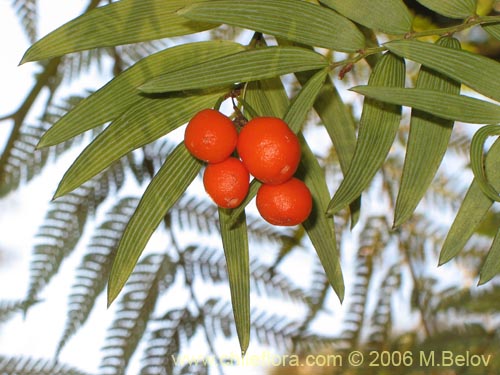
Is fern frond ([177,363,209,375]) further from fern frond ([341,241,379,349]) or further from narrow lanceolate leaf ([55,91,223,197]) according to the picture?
narrow lanceolate leaf ([55,91,223,197])

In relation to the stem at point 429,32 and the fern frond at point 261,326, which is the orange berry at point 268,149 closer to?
the stem at point 429,32

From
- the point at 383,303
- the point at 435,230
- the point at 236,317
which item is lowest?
the point at 236,317

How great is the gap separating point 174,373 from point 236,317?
57cm

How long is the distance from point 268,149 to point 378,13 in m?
0.16

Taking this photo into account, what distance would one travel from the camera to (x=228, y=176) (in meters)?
0.44

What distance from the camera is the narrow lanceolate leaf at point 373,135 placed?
45cm

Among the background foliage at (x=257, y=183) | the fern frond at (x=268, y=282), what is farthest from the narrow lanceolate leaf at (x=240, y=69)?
the fern frond at (x=268, y=282)

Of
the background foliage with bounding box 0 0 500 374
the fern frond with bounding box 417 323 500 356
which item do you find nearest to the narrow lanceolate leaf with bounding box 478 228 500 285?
the background foliage with bounding box 0 0 500 374

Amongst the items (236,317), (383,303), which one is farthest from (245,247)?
(383,303)

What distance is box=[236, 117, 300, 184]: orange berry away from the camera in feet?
1.34

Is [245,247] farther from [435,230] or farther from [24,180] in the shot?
[435,230]

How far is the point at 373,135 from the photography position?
0.49 meters

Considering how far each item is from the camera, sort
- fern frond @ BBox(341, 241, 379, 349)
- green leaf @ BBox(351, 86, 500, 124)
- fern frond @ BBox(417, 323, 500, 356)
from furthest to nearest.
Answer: fern frond @ BBox(341, 241, 379, 349) < fern frond @ BBox(417, 323, 500, 356) < green leaf @ BBox(351, 86, 500, 124)

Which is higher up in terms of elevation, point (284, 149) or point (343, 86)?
point (343, 86)
